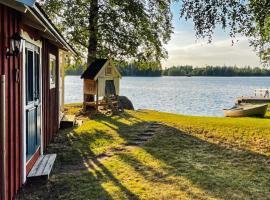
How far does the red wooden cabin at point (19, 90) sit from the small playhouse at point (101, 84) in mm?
7991

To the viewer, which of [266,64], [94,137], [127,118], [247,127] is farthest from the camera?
[266,64]

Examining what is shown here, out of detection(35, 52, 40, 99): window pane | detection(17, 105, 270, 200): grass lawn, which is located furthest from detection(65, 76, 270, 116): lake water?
detection(35, 52, 40, 99): window pane

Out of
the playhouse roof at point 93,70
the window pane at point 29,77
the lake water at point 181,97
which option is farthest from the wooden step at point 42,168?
the lake water at point 181,97

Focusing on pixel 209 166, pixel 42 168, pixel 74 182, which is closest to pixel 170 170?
pixel 209 166

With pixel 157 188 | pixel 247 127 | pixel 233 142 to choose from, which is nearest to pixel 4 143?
pixel 157 188

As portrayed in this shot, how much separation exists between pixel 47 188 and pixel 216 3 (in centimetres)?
619

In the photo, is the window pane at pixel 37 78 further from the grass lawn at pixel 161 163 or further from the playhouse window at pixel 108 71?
the playhouse window at pixel 108 71

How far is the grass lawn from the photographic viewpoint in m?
6.05

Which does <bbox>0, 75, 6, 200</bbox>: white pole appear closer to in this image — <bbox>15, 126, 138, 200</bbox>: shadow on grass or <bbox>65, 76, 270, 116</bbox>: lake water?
<bbox>15, 126, 138, 200</bbox>: shadow on grass

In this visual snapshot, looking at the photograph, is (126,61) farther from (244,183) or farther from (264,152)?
(244,183)

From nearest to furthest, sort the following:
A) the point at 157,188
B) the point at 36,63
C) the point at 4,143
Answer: the point at 4,143, the point at 157,188, the point at 36,63

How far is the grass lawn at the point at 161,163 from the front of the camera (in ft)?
19.8

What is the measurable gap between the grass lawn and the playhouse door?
0.72 metres

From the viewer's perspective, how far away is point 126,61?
20.7m
